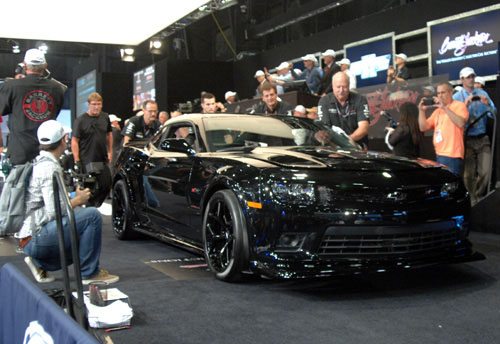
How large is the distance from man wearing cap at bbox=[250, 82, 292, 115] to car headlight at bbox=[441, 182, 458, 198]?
2.69 meters

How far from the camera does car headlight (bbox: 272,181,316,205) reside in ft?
12.7

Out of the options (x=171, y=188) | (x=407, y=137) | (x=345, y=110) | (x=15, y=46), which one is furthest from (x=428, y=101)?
(x=15, y=46)

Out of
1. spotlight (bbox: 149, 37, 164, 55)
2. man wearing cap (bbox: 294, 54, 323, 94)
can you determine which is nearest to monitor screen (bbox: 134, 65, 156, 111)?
spotlight (bbox: 149, 37, 164, 55)

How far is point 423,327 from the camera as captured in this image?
3.33 meters

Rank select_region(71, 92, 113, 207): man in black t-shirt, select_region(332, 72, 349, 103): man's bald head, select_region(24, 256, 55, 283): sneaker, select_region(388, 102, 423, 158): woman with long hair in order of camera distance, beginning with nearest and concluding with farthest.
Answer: select_region(24, 256, 55, 283): sneaker, select_region(332, 72, 349, 103): man's bald head, select_region(388, 102, 423, 158): woman with long hair, select_region(71, 92, 113, 207): man in black t-shirt

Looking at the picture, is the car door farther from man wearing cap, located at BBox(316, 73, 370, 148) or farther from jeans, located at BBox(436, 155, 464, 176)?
jeans, located at BBox(436, 155, 464, 176)

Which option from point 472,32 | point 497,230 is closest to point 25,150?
point 497,230

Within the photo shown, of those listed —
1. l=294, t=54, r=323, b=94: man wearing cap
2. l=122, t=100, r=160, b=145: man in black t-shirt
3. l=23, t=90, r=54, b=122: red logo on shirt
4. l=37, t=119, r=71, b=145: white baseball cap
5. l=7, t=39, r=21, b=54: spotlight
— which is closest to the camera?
l=37, t=119, r=71, b=145: white baseball cap

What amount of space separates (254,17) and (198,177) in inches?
611

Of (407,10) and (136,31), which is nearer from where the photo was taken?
(136,31)

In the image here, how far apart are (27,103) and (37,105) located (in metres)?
0.09

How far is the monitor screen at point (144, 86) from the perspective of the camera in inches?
770

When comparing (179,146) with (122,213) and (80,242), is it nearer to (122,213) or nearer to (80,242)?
(80,242)

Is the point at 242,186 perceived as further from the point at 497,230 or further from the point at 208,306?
the point at 497,230
